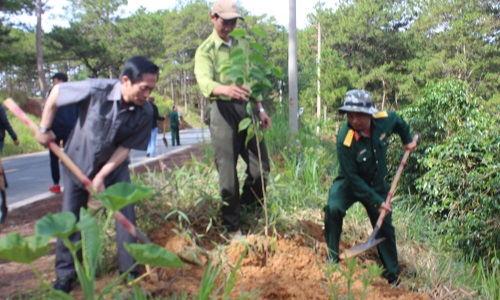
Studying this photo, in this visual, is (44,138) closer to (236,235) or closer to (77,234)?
(77,234)

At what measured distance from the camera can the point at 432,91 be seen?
8820 millimetres

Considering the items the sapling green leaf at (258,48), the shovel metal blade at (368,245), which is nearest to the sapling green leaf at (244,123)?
the sapling green leaf at (258,48)

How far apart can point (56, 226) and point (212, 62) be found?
7.32ft

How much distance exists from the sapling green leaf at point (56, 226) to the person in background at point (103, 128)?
3.42 feet

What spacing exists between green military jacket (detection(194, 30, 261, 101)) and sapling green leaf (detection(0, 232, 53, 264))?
2.01 m

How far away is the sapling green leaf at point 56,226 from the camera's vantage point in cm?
169

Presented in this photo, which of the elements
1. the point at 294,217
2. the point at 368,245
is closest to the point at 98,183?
the point at 294,217

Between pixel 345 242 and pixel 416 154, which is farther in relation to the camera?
pixel 416 154

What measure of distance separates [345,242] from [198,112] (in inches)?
2299

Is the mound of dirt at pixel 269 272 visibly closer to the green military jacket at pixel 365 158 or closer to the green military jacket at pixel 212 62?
the green military jacket at pixel 365 158

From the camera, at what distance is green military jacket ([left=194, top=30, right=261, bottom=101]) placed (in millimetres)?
3576

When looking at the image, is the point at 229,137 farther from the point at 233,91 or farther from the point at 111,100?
the point at 111,100

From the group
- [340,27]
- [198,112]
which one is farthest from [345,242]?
[198,112]

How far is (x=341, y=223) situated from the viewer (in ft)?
13.1
